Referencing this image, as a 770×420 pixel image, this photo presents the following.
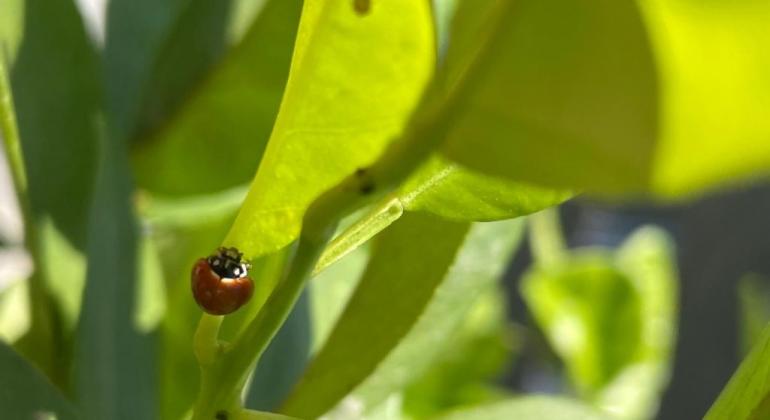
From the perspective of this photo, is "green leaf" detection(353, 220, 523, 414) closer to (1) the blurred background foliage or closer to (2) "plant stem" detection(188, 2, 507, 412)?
(1) the blurred background foliage

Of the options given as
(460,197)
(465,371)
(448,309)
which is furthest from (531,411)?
(465,371)

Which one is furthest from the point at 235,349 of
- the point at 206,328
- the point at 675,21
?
the point at 675,21

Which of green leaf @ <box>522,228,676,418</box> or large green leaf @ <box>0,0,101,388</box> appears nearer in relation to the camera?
large green leaf @ <box>0,0,101,388</box>

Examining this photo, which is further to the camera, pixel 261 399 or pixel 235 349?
pixel 261 399

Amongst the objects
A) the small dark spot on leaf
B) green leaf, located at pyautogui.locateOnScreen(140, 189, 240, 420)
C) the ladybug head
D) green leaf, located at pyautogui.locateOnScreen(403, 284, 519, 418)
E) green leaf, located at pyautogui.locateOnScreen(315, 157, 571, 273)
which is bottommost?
green leaf, located at pyautogui.locateOnScreen(403, 284, 519, 418)

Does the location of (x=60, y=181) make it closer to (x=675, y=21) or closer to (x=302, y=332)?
(x=302, y=332)

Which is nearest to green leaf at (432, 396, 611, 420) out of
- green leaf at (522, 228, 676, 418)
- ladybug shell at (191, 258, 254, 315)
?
ladybug shell at (191, 258, 254, 315)

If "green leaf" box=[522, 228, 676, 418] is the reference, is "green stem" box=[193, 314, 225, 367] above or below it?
above
